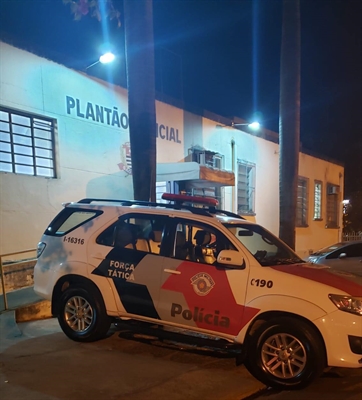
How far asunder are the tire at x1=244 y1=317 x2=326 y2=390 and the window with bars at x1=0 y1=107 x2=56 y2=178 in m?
6.12

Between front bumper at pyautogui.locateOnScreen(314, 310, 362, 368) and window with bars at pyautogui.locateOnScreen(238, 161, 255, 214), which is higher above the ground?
window with bars at pyautogui.locateOnScreen(238, 161, 255, 214)

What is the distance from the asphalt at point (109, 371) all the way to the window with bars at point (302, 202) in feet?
50.7

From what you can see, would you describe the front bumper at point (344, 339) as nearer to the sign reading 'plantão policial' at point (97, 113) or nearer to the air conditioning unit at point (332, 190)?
the sign reading 'plantão policial' at point (97, 113)

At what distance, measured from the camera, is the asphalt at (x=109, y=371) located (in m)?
3.55

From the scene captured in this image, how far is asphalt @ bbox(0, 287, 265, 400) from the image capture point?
3549mm

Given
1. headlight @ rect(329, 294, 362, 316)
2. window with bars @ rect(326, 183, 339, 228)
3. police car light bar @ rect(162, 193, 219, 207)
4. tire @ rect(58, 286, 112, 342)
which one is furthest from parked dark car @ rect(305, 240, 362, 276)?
window with bars @ rect(326, 183, 339, 228)

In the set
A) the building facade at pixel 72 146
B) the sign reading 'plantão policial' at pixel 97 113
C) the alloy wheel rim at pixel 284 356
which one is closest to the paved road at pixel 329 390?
the alloy wheel rim at pixel 284 356

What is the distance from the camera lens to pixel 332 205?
22641 mm

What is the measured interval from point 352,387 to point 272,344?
39.9 inches

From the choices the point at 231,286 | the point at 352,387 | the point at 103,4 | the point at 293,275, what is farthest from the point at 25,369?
the point at 103,4

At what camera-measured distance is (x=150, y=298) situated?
A: 448 centimetres

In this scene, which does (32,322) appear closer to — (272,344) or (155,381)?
(155,381)

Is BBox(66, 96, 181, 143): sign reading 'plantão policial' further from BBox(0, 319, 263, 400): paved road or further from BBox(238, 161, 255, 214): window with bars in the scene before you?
BBox(238, 161, 255, 214): window with bars

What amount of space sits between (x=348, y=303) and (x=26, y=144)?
23.1 ft
